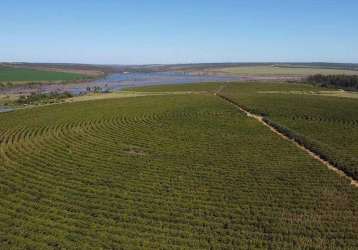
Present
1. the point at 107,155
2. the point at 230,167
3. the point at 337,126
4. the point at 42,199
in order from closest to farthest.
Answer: the point at 42,199, the point at 230,167, the point at 107,155, the point at 337,126

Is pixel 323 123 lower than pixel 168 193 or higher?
higher

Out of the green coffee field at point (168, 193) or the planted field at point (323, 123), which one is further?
the planted field at point (323, 123)

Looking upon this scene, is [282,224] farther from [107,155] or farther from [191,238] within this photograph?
[107,155]

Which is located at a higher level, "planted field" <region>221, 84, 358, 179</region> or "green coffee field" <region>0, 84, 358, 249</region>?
"planted field" <region>221, 84, 358, 179</region>

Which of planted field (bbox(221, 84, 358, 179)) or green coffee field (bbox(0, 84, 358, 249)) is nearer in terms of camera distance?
green coffee field (bbox(0, 84, 358, 249))

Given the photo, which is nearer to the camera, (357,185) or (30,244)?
(30,244)

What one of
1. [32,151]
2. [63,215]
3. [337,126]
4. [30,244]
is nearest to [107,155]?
[32,151]

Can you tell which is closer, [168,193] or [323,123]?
[168,193]

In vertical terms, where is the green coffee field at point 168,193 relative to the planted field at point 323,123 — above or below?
below
